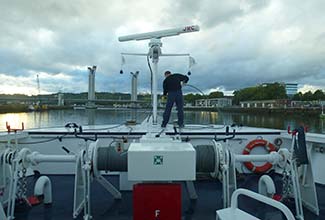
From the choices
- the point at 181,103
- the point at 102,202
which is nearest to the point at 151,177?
the point at 102,202

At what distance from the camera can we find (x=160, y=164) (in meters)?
2.49

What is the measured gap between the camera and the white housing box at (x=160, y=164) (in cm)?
248

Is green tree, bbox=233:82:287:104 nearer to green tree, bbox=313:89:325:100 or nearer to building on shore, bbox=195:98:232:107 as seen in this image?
green tree, bbox=313:89:325:100

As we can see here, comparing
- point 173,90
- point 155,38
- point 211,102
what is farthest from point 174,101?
point 211,102

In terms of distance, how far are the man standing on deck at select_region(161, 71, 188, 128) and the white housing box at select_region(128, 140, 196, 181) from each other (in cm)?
282

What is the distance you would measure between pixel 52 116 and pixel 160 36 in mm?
6353

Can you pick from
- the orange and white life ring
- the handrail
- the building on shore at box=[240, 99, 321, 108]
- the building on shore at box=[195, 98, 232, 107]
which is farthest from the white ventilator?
the building on shore at box=[240, 99, 321, 108]

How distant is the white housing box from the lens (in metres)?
2.48

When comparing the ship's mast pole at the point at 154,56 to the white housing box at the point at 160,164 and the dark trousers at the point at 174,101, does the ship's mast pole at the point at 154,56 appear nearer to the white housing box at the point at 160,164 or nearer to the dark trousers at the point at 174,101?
the dark trousers at the point at 174,101

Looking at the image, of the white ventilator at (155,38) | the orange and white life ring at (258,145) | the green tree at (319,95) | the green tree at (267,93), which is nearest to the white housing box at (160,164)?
the white ventilator at (155,38)

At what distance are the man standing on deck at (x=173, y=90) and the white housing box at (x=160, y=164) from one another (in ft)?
9.26

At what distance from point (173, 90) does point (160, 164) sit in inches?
121

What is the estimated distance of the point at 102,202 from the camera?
3.99 meters

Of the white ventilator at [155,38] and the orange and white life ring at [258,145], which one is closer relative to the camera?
the white ventilator at [155,38]
